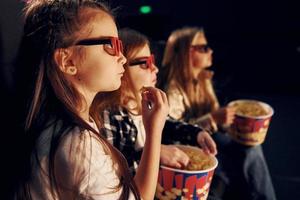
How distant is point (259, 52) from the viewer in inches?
103

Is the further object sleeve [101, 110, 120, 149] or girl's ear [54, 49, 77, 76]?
sleeve [101, 110, 120, 149]

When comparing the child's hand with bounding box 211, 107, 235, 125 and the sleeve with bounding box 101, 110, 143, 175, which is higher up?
the sleeve with bounding box 101, 110, 143, 175

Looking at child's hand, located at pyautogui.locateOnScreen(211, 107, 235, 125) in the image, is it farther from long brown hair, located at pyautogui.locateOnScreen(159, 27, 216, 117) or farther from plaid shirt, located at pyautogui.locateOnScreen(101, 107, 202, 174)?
plaid shirt, located at pyautogui.locateOnScreen(101, 107, 202, 174)

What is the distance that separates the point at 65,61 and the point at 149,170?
0.30 metres

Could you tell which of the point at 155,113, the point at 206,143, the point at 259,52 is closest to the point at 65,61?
the point at 155,113

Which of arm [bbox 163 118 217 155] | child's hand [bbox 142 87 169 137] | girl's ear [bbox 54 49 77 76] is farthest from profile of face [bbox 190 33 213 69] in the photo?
girl's ear [bbox 54 49 77 76]

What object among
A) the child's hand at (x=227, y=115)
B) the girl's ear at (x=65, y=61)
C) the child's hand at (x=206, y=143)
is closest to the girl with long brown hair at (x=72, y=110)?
the girl's ear at (x=65, y=61)

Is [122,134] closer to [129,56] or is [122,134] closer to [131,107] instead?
[131,107]

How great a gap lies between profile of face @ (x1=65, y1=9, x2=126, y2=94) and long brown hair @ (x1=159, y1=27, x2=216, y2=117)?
748mm

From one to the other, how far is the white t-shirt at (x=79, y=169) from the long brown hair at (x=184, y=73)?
82 cm

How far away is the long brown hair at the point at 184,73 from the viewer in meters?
1.71

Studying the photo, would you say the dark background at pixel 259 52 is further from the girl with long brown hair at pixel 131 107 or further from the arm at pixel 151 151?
the arm at pixel 151 151

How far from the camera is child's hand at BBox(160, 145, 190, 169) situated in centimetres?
106

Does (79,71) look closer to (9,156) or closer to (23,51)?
(23,51)
